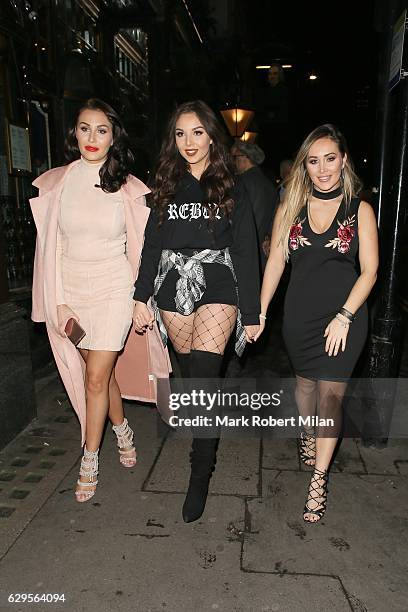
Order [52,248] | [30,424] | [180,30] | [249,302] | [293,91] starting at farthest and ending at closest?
[293,91], [180,30], [30,424], [52,248], [249,302]

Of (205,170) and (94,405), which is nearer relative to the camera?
(205,170)

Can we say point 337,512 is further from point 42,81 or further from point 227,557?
point 42,81

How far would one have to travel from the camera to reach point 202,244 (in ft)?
8.90

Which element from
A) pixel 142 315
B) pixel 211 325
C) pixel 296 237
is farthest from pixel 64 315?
pixel 296 237

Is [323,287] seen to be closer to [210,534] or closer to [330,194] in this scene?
[330,194]

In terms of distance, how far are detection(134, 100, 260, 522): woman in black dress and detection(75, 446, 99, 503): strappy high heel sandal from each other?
2.07 ft

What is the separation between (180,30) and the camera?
17250mm

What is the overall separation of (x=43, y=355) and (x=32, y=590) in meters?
3.17

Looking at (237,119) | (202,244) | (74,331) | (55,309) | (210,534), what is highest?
(237,119)

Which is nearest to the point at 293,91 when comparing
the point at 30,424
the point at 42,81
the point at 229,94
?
the point at 229,94

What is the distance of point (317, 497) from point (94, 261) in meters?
1.91

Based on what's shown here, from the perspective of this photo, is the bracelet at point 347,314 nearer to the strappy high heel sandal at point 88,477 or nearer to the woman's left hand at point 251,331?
the woman's left hand at point 251,331

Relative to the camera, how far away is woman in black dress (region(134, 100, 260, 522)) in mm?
2707

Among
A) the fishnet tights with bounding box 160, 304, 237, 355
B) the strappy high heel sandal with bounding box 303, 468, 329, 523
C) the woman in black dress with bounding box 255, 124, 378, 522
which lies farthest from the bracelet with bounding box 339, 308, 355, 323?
the strappy high heel sandal with bounding box 303, 468, 329, 523
